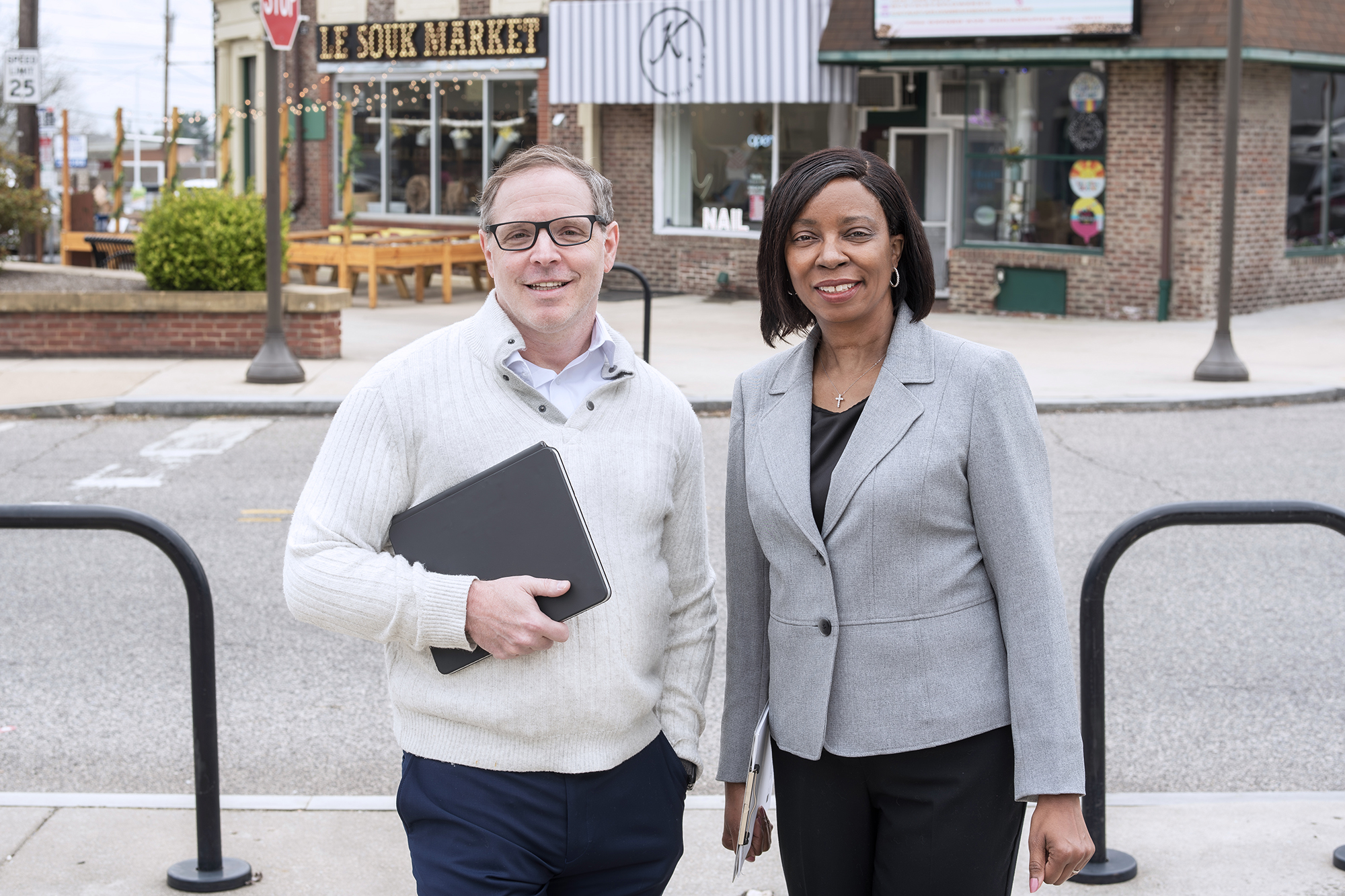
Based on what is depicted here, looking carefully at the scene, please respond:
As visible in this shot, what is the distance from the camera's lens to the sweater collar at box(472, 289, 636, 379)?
8.36ft

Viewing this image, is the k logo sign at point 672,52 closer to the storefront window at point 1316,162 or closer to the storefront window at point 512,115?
the storefront window at point 512,115

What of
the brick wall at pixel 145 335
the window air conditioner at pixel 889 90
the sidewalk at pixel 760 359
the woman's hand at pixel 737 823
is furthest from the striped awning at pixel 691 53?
the woman's hand at pixel 737 823

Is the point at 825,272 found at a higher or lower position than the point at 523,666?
higher

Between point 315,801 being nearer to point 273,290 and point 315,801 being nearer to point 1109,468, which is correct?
point 1109,468

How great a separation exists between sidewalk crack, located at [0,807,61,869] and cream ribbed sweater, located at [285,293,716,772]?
2.06 m

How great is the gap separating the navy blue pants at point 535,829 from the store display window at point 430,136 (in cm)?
2078

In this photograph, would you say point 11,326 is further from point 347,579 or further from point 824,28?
point 347,579

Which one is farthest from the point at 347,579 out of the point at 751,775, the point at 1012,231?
the point at 1012,231

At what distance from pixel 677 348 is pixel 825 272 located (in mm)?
Answer: 13156

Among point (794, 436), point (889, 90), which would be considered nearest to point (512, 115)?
point (889, 90)

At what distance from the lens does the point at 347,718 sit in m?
5.37

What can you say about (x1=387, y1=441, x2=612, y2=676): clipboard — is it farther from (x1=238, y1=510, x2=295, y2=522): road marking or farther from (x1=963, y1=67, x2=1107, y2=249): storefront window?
(x1=963, y1=67, x2=1107, y2=249): storefront window

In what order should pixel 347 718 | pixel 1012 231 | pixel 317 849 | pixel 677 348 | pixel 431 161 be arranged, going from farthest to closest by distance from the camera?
pixel 431 161 < pixel 1012 231 < pixel 677 348 < pixel 347 718 < pixel 317 849

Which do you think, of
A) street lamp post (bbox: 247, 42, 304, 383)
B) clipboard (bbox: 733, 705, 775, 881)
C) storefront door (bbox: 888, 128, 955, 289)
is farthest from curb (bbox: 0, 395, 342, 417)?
storefront door (bbox: 888, 128, 955, 289)
